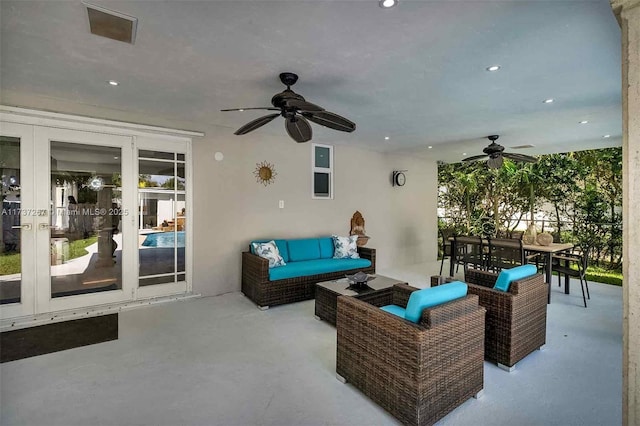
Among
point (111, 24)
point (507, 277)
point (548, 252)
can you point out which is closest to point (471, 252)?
point (548, 252)

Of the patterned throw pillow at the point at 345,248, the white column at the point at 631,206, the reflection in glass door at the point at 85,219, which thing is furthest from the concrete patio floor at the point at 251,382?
the patterned throw pillow at the point at 345,248

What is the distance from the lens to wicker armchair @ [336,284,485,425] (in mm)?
1837

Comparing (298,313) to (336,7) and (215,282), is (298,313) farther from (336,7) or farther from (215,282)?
(336,7)

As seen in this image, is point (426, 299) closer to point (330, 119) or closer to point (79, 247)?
point (330, 119)

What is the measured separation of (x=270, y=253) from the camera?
448 cm

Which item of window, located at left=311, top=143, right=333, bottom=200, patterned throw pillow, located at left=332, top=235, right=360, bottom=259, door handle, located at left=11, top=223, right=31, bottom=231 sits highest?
window, located at left=311, top=143, right=333, bottom=200

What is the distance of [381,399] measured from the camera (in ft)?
6.72

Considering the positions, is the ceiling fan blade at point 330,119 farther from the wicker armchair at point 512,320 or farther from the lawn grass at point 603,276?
the lawn grass at point 603,276

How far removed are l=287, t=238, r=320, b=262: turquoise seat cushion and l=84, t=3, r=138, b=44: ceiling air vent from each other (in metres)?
3.47

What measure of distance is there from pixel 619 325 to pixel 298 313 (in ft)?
12.6

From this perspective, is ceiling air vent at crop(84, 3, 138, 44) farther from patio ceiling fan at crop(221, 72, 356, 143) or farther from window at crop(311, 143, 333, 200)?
window at crop(311, 143, 333, 200)

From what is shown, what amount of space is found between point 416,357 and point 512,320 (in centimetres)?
126

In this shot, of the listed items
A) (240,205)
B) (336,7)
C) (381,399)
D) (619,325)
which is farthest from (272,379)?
(619,325)

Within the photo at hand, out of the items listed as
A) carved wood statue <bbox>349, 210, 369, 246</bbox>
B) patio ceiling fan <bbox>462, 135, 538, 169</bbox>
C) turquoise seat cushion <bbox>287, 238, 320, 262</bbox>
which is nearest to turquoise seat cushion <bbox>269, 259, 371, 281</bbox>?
turquoise seat cushion <bbox>287, 238, 320, 262</bbox>
